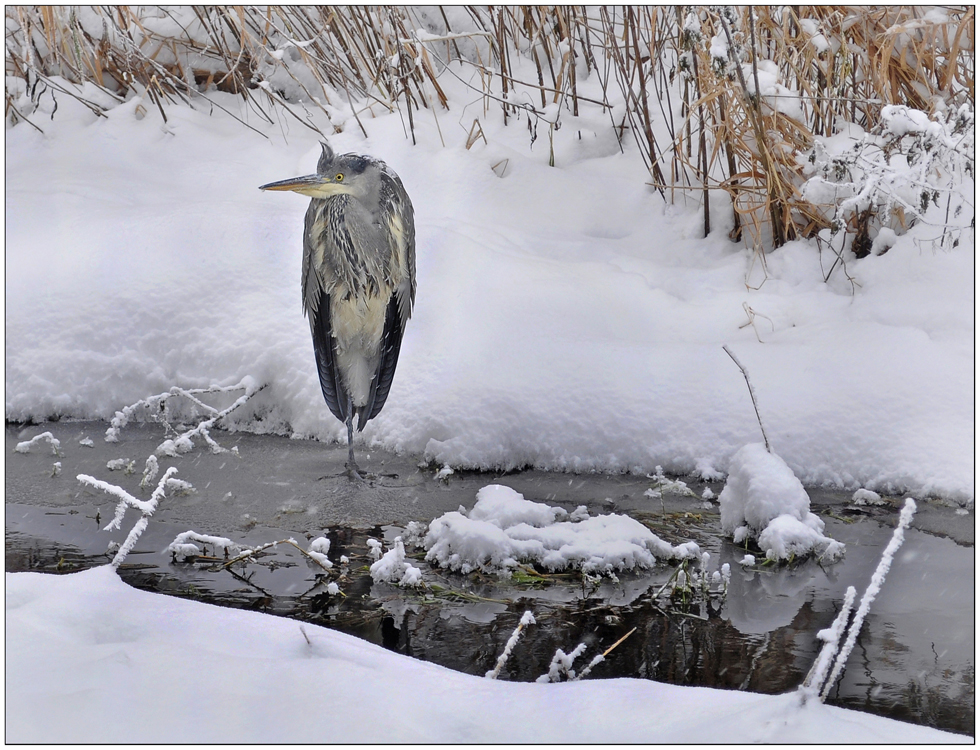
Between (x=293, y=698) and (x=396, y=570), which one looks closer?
(x=293, y=698)

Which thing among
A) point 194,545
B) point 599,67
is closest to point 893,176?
point 599,67

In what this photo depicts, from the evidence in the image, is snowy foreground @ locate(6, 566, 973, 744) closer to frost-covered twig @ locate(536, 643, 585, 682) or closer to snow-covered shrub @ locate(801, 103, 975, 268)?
frost-covered twig @ locate(536, 643, 585, 682)

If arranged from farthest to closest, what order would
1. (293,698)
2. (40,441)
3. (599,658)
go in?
(40,441) → (599,658) → (293,698)

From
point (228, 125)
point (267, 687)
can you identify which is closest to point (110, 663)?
point (267, 687)

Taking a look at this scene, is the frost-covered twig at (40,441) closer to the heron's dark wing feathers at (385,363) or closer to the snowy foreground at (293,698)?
Result: the heron's dark wing feathers at (385,363)

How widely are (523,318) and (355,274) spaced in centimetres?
103

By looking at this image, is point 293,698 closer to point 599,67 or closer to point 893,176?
point 893,176

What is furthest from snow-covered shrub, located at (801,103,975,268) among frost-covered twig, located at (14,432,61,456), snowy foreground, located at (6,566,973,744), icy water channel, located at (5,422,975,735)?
frost-covered twig, located at (14,432,61,456)

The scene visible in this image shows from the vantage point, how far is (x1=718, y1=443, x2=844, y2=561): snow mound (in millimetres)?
2109

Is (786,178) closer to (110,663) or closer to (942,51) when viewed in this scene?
(942,51)

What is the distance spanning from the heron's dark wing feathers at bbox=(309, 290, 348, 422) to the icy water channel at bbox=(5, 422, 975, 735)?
267 mm

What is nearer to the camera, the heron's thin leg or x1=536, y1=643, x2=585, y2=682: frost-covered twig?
x1=536, y1=643, x2=585, y2=682: frost-covered twig

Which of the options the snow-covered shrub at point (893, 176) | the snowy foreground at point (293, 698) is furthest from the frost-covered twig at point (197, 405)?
the snow-covered shrub at point (893, 176)

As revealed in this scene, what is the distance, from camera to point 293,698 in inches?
51.7
